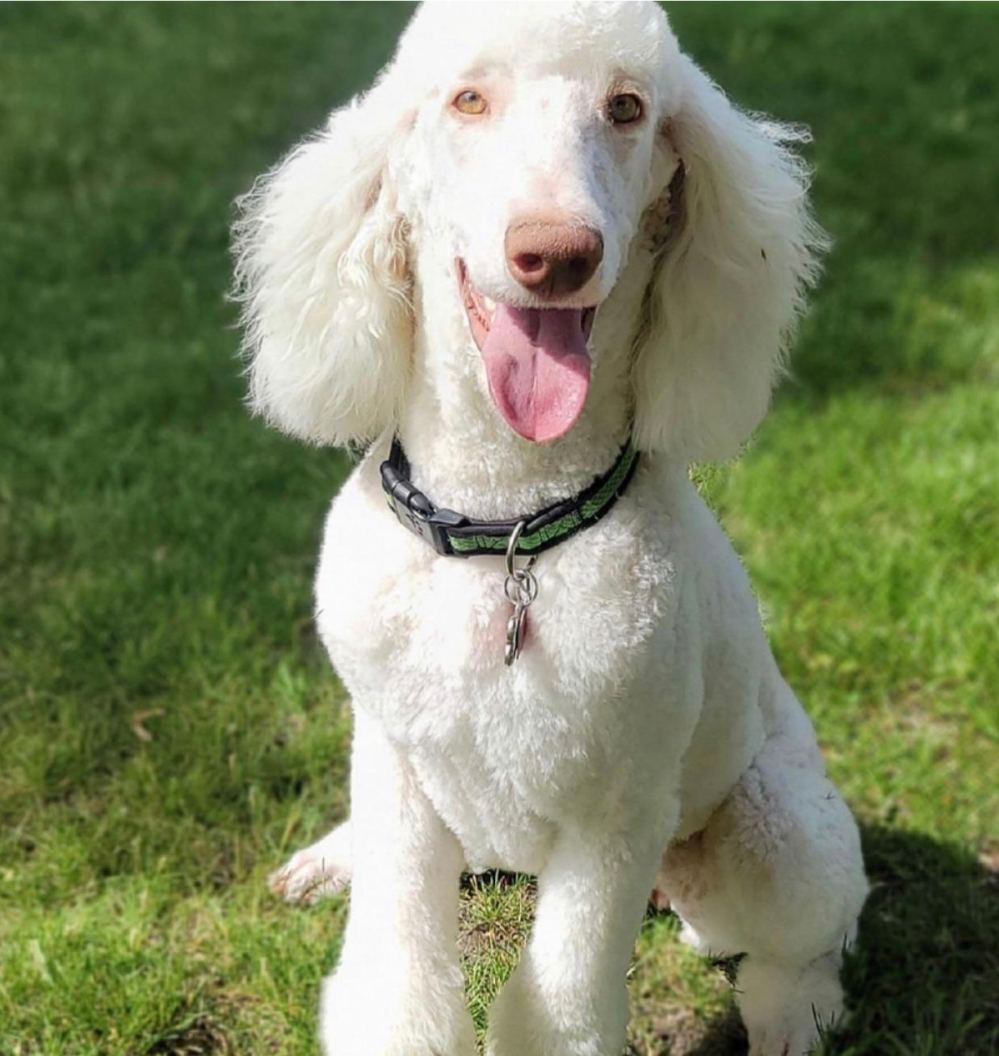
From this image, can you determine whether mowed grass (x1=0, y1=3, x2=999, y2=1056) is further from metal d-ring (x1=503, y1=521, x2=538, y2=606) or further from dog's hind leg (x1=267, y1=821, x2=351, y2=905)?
metal d-ring (x1=503, y1=521, x2=538, y2=606)

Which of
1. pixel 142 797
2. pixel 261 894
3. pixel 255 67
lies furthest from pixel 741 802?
pixel 255 67

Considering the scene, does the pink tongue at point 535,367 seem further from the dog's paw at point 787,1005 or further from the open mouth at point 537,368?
the dog's paw at point 787,1005

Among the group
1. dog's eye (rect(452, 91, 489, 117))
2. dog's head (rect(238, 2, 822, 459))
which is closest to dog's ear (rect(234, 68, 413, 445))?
dog's head (rect(238, 2, 822, 459))

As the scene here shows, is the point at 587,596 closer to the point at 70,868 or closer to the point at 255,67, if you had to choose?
the point at 70,868

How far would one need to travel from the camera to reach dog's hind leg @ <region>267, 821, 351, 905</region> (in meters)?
2.46

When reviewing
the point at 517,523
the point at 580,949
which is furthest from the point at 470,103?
the point at 580,949

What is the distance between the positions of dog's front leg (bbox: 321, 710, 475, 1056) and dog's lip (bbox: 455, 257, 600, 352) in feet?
1.83

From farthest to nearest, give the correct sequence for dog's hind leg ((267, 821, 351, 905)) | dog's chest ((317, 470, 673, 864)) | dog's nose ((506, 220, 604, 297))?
1. dog's hind leg ((267, 821, 351, 905))
2. dog's chest ((317, 470, 673, 864))
3. dog's nose ((506, 220, 604, 297))

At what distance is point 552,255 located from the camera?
4.85 ft

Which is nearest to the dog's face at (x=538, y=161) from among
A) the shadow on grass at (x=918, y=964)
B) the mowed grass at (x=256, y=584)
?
the mowed grass at (x=256, y=584)

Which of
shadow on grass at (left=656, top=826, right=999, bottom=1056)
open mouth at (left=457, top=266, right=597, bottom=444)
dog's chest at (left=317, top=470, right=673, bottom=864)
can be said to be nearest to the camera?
open mouth at (left=457, top=266, right=597, bottom=444)

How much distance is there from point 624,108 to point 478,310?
0.28 meters

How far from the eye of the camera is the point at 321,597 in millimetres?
1899

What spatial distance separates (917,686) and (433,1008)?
166 cm
